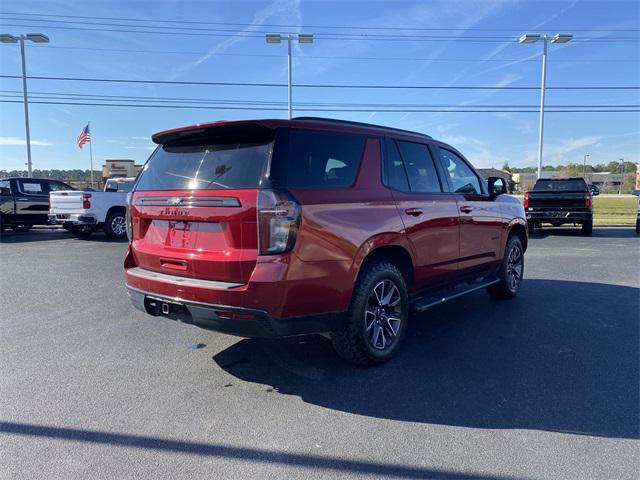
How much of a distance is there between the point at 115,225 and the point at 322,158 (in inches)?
475

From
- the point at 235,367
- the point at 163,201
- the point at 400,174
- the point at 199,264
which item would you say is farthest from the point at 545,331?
the point at 163,201

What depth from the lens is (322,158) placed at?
3.59 metres

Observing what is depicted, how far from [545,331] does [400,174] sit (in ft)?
7.73

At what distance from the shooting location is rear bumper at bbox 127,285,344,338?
316 cm

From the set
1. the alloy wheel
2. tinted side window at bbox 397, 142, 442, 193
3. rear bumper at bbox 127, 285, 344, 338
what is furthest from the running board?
rear bumper at bbox 127, 285, 344, 338

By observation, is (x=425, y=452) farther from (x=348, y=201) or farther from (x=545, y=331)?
(x=545, y=331)

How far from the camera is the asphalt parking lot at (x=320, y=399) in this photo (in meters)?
2.63

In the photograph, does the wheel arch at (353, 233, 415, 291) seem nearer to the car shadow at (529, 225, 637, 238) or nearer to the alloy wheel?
the alloy wheel

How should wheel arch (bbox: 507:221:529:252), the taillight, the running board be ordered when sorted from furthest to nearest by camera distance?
1. wheel arch (bbox: 507:221:529:252)
2. the running board
3. the taillight

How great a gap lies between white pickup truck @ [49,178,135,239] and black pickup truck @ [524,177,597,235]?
41.1ft

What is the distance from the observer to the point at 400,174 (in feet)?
14.2

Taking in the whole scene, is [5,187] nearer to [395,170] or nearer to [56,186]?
[56,186]

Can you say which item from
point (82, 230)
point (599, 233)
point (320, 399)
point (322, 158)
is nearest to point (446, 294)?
point (320, 399)

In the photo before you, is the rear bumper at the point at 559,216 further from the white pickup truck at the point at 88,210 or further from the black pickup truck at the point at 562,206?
the white pickup truck at the point at 88,210
